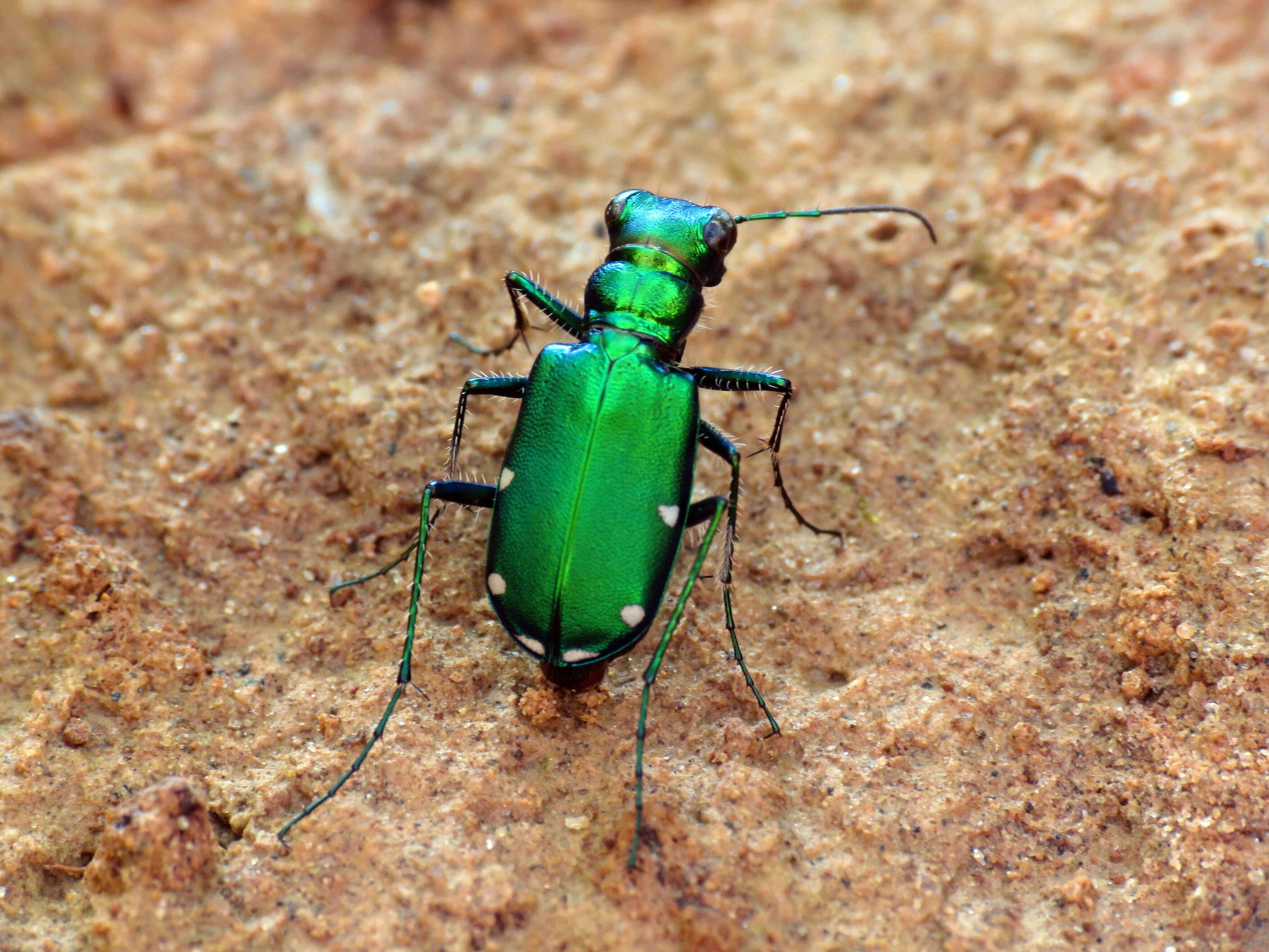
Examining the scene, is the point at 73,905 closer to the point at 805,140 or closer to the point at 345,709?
the point at 345,709

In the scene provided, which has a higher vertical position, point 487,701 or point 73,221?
point 73,221

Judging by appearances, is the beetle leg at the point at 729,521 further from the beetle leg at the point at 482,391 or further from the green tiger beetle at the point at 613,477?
the beetle leg at the point at 482,391

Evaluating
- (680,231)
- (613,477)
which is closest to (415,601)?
(613,477)

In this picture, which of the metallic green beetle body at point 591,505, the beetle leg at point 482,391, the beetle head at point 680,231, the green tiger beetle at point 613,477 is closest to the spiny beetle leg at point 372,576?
the green tiger beetle at point 613,477

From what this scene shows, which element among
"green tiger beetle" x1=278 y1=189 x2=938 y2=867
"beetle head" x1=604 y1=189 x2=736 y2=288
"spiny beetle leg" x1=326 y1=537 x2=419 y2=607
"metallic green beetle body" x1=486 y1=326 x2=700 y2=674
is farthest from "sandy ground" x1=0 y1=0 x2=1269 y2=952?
"beetle head" x1=604 y1=189 x2=736 y2=288

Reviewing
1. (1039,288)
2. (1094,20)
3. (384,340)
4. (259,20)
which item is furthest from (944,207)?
(259,20)

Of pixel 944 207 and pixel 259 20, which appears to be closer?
pixel 944 207
